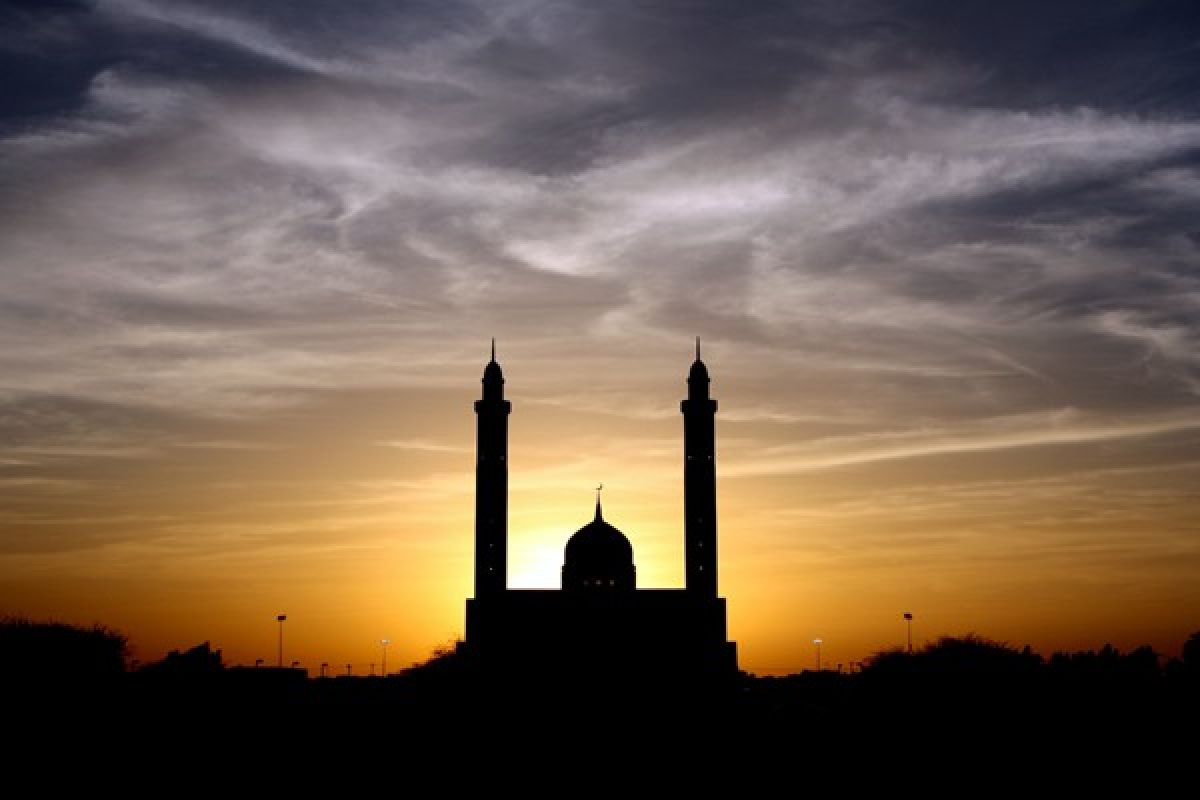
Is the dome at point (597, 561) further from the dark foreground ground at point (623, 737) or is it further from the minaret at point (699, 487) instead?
the dark foreground ground at point (623, 737)

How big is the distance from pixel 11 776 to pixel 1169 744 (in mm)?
49960

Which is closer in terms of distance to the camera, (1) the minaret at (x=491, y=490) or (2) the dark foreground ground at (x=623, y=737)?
(2) the dark foreground ground at (x=623, y=737)

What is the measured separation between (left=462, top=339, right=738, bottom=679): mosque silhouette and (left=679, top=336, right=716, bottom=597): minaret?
0.08m

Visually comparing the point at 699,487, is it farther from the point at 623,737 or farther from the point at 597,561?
the point at 623,737

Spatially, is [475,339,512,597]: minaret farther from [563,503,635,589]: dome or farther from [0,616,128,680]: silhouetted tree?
[0,616,128,680]: silhouetted tree

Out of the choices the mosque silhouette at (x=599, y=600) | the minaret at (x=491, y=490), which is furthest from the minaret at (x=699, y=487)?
the minaret at (x=491, y=490)

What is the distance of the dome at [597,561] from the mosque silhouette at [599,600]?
83 millimetres

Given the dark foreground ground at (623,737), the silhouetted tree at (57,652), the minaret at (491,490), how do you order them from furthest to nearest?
the minaret at (491,490)
the silhouetted tree at (57,652)
the dark foreground ground at (623,737)

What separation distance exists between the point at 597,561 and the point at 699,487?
11.9m

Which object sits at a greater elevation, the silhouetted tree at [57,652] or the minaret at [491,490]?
the minaret at [491,490]

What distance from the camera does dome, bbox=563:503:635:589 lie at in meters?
131

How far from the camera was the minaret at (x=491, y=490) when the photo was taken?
407 feet

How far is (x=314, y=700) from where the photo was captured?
11344 cm

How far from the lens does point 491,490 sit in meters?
124
